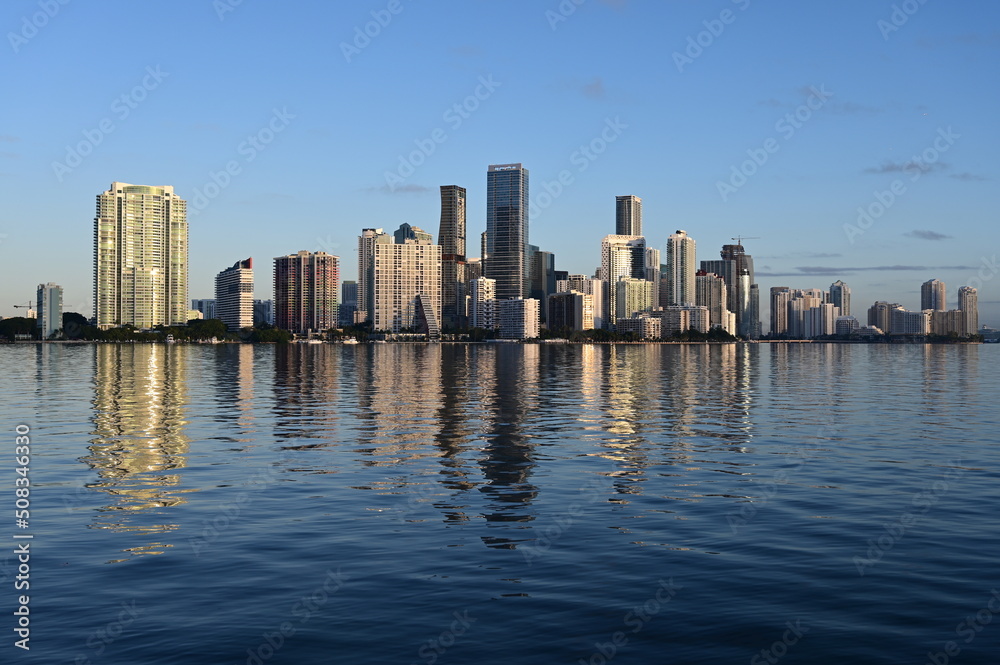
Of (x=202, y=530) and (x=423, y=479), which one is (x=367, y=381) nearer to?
(x=423, y=479)

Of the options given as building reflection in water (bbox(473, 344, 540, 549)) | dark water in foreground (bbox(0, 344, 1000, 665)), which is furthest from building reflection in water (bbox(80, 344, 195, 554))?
building reflection in water (bbox(473, 344, 540, 549))

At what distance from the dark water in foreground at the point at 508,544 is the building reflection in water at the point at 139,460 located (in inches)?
9.4

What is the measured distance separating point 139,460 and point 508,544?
25046 millimetres

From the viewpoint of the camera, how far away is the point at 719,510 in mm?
32312

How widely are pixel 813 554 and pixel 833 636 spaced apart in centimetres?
701

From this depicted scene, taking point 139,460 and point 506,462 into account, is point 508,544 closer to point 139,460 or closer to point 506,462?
point 506,462

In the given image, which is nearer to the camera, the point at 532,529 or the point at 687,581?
the point at 687,581

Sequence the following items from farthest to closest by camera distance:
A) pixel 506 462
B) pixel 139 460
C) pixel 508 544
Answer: pixel 506 462
pixel 139 460
pixel 508 544

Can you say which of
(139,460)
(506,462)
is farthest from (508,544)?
(139,460)

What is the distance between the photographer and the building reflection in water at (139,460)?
98.6 ft

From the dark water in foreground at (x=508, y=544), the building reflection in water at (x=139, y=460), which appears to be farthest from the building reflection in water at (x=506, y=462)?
the building reflection in water at (x=139, y=460)

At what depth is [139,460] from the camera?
1735 inches

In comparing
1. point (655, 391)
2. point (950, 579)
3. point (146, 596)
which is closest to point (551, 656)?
point (146, 596)

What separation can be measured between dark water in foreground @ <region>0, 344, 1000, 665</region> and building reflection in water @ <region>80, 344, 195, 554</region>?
238mm
